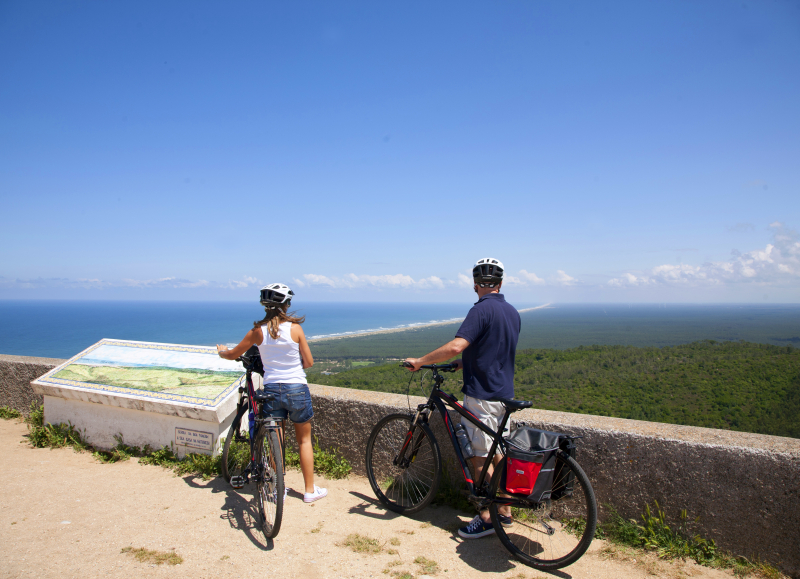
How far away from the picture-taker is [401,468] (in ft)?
13.5

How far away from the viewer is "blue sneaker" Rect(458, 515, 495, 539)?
3461mm

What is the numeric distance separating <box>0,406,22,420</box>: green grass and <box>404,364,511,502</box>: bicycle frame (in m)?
6.40

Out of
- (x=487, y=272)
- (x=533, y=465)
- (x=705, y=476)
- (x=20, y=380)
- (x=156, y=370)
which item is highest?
(x=487, y=272)

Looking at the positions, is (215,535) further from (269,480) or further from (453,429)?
(453,429)

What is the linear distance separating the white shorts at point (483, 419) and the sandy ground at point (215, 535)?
73cm

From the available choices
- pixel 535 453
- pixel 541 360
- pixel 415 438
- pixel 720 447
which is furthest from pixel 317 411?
pixel 541 360

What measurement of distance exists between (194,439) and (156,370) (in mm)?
1182

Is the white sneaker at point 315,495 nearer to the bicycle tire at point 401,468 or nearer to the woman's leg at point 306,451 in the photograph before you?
the woman's leg at point 306,451

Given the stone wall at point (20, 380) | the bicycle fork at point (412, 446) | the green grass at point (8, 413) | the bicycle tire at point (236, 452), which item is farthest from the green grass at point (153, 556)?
the green grass at point (8, 413)

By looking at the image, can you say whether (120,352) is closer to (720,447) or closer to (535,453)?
(535,453)

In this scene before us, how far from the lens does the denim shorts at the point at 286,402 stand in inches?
151

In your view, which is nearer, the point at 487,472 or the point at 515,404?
the point at 515,404

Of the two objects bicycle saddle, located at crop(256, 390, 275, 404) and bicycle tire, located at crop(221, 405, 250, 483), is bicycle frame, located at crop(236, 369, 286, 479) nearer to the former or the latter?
A: bicycle saddle, located at crop(256, 390, 275, 404)

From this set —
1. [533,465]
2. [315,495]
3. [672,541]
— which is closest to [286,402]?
[315,495]
